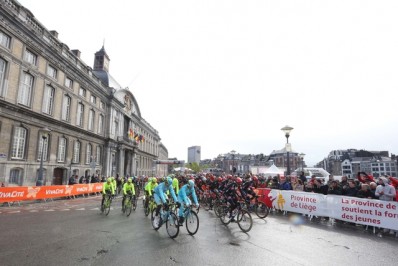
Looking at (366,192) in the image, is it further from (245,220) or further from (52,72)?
(52,72)

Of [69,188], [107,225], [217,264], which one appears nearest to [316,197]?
[217,264]

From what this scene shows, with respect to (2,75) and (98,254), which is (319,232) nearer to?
(98,254)

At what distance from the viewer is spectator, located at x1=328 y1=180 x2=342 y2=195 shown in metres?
11.6

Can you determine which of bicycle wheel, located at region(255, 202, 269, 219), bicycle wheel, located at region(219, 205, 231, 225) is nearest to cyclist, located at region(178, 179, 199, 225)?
bicycle wheel, located at region(219, 205, 231, 225)

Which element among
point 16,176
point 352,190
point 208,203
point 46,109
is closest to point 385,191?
point 352,190

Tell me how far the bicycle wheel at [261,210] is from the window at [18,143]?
2033 cm

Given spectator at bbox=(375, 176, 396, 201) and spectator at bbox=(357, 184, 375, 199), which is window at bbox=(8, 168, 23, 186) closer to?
spectator at bbox=(357, 184, 375, 199)

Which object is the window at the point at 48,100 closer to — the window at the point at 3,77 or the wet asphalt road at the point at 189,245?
the window at the point at 3,77

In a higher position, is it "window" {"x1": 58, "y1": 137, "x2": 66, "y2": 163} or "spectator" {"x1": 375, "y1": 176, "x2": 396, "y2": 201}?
"window" {"x1": 58, "y1": 137, "x2": 66, "y2": 163}

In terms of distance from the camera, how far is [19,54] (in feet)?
68.6

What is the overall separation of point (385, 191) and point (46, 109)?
1100 inches

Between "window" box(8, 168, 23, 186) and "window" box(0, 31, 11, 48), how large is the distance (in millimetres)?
10129

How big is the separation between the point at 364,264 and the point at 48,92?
1116 inches

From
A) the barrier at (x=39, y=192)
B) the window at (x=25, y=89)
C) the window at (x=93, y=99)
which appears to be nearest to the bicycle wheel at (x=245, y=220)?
the barrier at (x=39, y=192)
